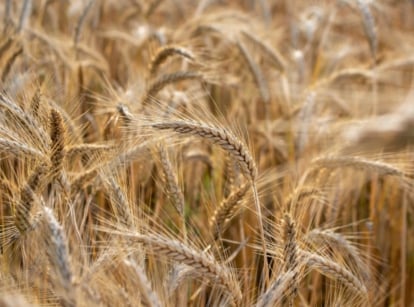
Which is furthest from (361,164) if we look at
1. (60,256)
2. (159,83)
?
(60,256)

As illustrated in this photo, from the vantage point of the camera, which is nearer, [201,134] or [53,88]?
[201,134]

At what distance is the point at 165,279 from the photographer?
64.1 inches

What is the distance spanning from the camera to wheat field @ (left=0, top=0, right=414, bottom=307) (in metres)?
1.53

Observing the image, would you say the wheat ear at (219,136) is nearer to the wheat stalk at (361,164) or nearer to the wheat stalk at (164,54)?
the wheat stalk at (361,164)

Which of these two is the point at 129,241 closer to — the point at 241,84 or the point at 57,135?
the point at 57,135

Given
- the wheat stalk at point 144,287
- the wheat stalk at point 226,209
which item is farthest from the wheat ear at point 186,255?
the wheat stalk at point 226,209

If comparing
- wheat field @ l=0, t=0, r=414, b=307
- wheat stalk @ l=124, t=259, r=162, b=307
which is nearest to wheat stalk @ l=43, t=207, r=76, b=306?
wheat field @ l=0, t=0, r=414, b=307

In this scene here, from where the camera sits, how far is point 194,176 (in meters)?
2.72

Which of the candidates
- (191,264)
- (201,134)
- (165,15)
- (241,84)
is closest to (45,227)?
(191,264)

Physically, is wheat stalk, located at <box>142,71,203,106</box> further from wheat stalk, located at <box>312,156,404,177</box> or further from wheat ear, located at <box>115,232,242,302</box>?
wheat ear, located at <box>115,232,242,302</box>

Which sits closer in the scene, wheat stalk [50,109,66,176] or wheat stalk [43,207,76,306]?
wheat stalk [43,207,76,306]

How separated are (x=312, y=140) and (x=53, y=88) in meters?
1.13

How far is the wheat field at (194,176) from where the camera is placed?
1.53 meters

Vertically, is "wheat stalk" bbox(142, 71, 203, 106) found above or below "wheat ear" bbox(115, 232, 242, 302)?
above
